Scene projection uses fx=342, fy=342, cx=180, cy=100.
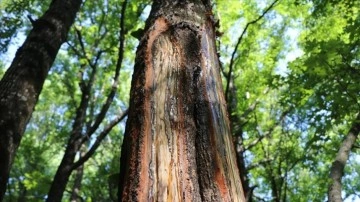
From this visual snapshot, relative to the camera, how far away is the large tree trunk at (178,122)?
4.51 ft

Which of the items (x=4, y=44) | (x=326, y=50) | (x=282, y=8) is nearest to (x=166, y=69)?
(x=326, y=50)

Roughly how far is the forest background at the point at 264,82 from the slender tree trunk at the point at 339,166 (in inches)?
5.6

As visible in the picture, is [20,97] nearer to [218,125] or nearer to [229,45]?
[218,125]

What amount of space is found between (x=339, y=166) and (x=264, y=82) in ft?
8.02

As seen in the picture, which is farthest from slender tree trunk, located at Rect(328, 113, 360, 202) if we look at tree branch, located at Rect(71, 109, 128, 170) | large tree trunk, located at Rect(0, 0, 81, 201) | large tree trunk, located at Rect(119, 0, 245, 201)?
tree branch, located at Rect(71, 109, 128, 170)

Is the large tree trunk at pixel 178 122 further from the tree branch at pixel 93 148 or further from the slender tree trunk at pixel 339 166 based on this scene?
the tree branch at pixel 93 148

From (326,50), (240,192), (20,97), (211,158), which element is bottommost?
(240,192)

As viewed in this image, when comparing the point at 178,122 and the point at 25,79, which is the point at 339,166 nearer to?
the point at 25,79

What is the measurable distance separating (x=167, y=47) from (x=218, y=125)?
0.54m

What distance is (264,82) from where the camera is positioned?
754 centimetres

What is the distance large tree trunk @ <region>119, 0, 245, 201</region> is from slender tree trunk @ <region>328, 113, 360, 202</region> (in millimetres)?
4274

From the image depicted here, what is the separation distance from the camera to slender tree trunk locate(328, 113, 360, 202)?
17.4 feet

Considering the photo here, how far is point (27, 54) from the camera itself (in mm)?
3922

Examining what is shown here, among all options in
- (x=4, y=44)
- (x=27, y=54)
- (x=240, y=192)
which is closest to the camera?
(x=240, y=192)
